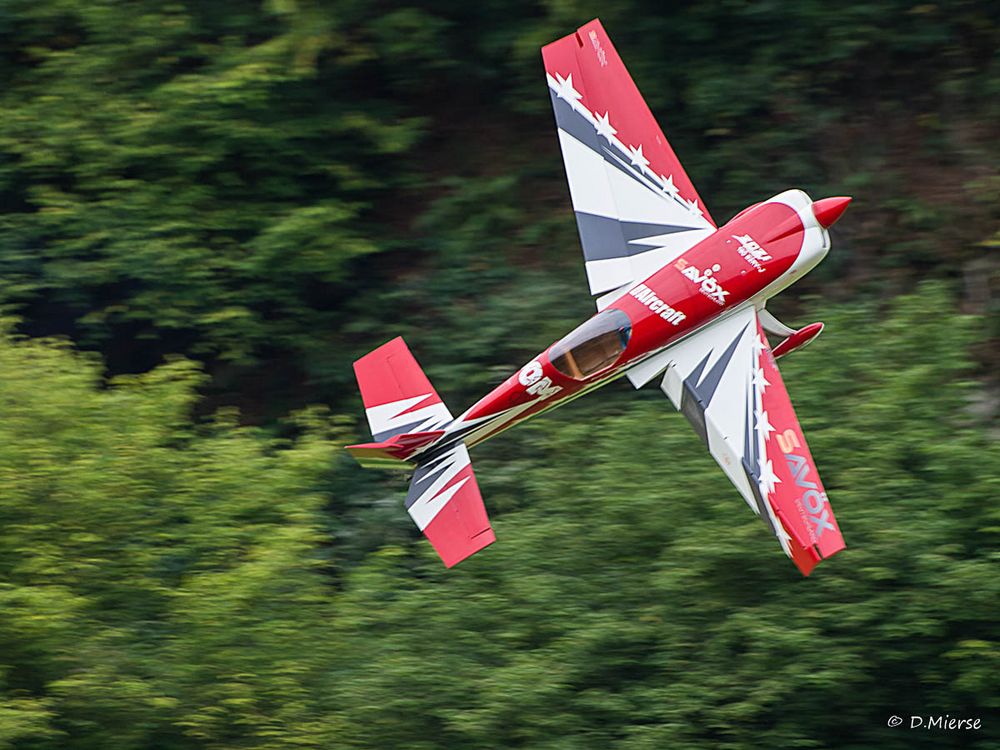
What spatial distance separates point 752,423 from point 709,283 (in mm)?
902

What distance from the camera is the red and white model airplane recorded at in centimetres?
717

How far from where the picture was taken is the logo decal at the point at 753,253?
293 inches

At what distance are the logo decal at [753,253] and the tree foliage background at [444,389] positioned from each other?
4.96ft

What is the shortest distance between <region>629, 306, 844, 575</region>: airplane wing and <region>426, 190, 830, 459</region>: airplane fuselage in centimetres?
13

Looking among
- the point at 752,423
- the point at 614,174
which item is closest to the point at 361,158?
the point at 614,174

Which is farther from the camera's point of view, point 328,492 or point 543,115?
point 543,115

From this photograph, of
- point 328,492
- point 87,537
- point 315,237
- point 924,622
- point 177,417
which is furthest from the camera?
point 315,237

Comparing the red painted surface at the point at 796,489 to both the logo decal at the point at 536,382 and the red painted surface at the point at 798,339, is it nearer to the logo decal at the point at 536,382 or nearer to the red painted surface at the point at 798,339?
the red painted surface at the point at 798,339

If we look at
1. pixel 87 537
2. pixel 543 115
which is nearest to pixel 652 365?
pixel 87 537

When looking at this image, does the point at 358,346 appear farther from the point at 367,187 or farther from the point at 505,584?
the point at 505,584

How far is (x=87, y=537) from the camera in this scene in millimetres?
8078

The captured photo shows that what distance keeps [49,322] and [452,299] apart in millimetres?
3977

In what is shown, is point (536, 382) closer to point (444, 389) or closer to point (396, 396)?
point (396, 396)

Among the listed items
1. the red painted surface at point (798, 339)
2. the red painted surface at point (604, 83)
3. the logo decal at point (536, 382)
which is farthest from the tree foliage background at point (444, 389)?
the red painted surface at point (604, 83)
